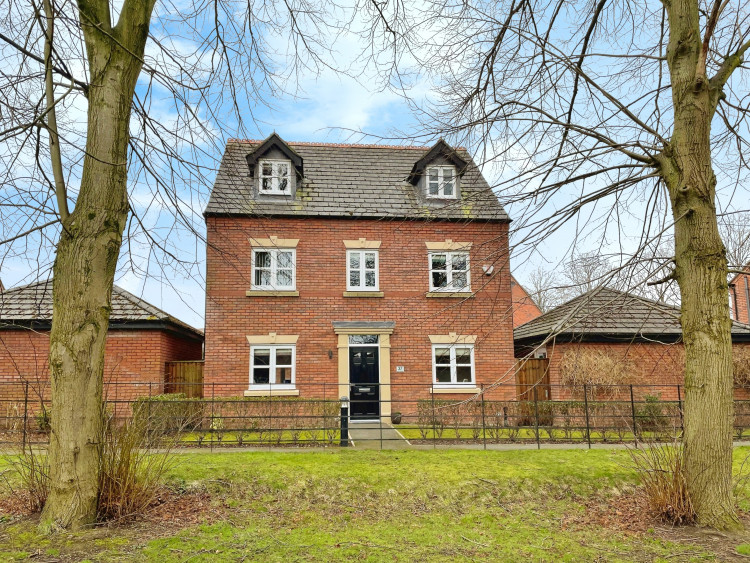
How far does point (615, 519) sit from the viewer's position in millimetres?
6867

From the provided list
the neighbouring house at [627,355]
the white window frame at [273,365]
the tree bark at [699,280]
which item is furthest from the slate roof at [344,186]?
the tree bark at [699,280]

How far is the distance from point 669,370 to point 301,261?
11711 mm

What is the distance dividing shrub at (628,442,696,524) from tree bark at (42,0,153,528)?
251 inches

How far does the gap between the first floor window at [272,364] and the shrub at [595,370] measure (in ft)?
26.6

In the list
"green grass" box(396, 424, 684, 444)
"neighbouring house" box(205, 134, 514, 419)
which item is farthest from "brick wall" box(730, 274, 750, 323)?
"green grass" box(396, 424, 684, 444)

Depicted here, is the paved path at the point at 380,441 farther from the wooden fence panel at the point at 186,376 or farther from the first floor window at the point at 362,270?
the wooden fence panel at the point at 186,376

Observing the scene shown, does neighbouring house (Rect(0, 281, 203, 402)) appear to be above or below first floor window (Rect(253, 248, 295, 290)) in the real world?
below

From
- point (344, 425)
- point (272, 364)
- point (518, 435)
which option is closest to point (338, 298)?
point (272, 364)

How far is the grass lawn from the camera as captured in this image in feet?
18.0

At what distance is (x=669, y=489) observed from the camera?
20.9 feet

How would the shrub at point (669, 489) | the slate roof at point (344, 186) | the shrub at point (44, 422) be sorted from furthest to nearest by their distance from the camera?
the slate roof at point (344, 186) < the shrub at point (44, 422) < the shrub at point (669, 489)

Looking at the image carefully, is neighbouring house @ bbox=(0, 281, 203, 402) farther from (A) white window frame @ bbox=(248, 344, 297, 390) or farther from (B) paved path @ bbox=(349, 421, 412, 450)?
(B) paved path @ bbox=(349, 421, 412, 450)

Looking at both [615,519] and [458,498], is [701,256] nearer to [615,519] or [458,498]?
[615,519]

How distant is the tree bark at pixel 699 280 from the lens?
611 cm
